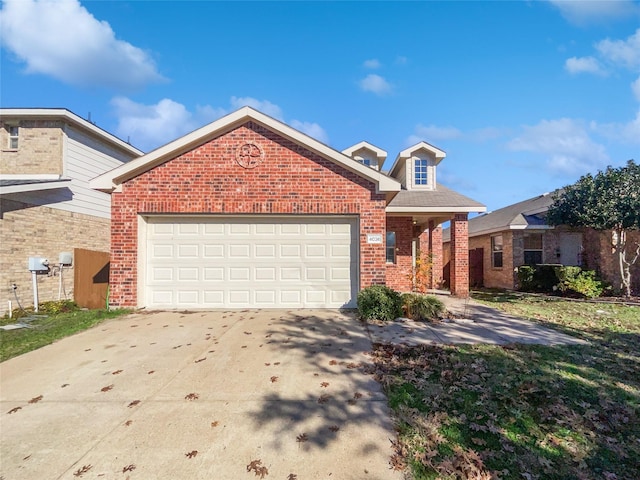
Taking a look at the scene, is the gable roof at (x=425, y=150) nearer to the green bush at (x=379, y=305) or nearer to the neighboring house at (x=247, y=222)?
the neighboring house at (x=247, y=222)

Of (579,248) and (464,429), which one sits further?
(579,248)

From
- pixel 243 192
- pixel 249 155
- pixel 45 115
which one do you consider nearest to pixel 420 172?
pixel 249 155

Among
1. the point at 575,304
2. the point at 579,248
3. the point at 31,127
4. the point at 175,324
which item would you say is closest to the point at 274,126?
the point at 175,324

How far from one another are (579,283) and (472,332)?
319 inches

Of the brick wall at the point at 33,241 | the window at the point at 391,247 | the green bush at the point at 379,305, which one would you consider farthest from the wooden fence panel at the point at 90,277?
the window at the point at 391,247

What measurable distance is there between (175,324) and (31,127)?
890 centimetres

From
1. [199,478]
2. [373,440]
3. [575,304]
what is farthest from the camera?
[575,304]

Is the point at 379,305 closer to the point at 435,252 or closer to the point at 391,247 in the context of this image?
the point at 391,247

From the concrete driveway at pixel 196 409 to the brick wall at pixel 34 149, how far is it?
287 inches

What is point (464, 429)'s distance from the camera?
128 inches

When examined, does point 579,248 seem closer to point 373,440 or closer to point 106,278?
point 373,440

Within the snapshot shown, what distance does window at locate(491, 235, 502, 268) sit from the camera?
1590 centimetres

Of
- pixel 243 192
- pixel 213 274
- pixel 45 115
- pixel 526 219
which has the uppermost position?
pixel 45 115

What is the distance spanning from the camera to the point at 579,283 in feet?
38.5
